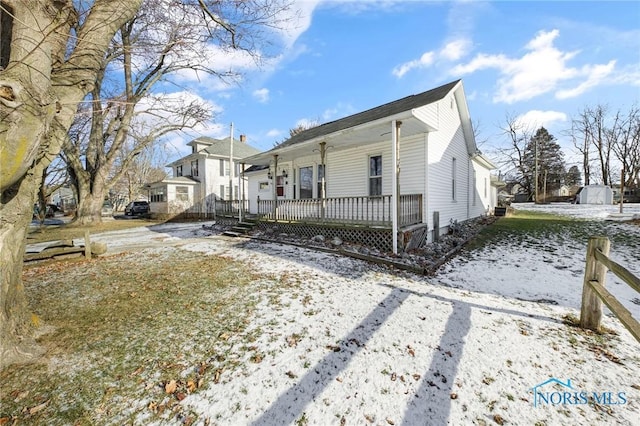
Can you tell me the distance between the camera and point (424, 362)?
9.17ft

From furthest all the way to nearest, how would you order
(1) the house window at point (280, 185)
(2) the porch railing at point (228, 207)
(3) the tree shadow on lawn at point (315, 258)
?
(2) the porch railing at point (228, 207), (1) the house window at point (280, 185), (3) the tree shadow on lawn at point (315, 258)

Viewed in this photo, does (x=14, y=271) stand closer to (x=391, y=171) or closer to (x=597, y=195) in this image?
(x=391, y=171)

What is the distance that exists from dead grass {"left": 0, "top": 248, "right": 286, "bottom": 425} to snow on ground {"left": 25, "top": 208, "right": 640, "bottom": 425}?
30cm

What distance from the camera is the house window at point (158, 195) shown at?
24500 mm

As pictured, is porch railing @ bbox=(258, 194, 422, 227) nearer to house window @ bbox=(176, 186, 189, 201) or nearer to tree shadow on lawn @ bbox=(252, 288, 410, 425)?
tree shadow on lawn @ bbox=(252, 288, 410, 425)

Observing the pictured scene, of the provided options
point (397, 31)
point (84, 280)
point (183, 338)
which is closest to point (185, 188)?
point (84, 280)

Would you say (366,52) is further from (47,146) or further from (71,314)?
(71,314)

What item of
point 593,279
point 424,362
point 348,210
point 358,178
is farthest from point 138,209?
point 593,279

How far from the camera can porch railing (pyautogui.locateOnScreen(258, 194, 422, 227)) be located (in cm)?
799

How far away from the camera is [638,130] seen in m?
29.5

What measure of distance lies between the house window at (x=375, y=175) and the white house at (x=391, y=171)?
4cm

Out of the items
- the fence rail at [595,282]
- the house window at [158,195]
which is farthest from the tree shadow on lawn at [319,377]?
the house window at [158,195]

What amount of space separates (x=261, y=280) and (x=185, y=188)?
922 inches

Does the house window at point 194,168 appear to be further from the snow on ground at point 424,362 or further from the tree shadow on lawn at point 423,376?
the tree shadow on lawn at point 423,376
